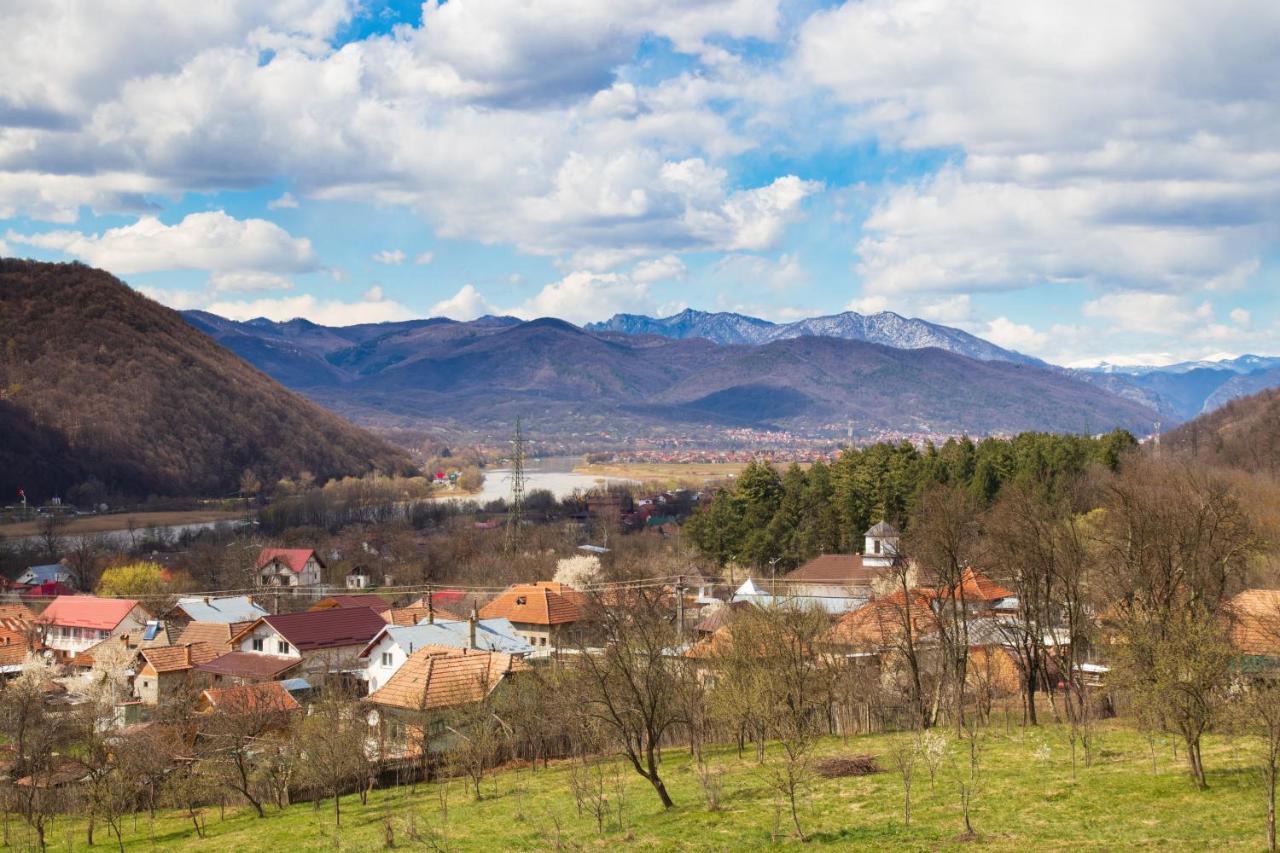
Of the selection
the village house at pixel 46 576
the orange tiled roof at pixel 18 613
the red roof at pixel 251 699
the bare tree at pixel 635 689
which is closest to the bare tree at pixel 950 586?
the bare tree at pixel 635 689

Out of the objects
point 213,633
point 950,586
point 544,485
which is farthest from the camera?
point 544,485

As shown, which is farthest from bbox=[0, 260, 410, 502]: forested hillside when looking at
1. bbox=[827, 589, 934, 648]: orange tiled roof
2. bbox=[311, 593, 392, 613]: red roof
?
bbox=[827, 589, 934, 648]: orange tiled roof

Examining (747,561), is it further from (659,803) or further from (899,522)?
(659,803)

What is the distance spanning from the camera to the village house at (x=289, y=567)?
7706 centimetres

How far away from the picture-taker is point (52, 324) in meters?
173

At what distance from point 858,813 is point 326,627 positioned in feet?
113

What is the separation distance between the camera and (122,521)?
11631cm

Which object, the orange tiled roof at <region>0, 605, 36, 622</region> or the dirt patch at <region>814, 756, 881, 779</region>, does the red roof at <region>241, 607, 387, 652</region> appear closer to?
the orange tiled roof at <region>0, 605, 36, 622</region>

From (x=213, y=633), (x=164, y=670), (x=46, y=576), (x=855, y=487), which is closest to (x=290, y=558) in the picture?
(x=46, y=576)

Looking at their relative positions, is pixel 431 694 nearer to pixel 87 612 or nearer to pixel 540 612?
pixel 540 612

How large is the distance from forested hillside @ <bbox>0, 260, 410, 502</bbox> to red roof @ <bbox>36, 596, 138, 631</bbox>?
263ft

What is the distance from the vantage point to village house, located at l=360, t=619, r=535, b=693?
1641 inches

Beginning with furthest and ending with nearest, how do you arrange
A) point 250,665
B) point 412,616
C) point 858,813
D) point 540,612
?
point 540,612 < point 412,616 < point 250,665 < point 858,813

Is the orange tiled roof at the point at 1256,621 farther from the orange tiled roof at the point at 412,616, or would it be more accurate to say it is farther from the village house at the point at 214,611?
the village house at the point at 214,611
